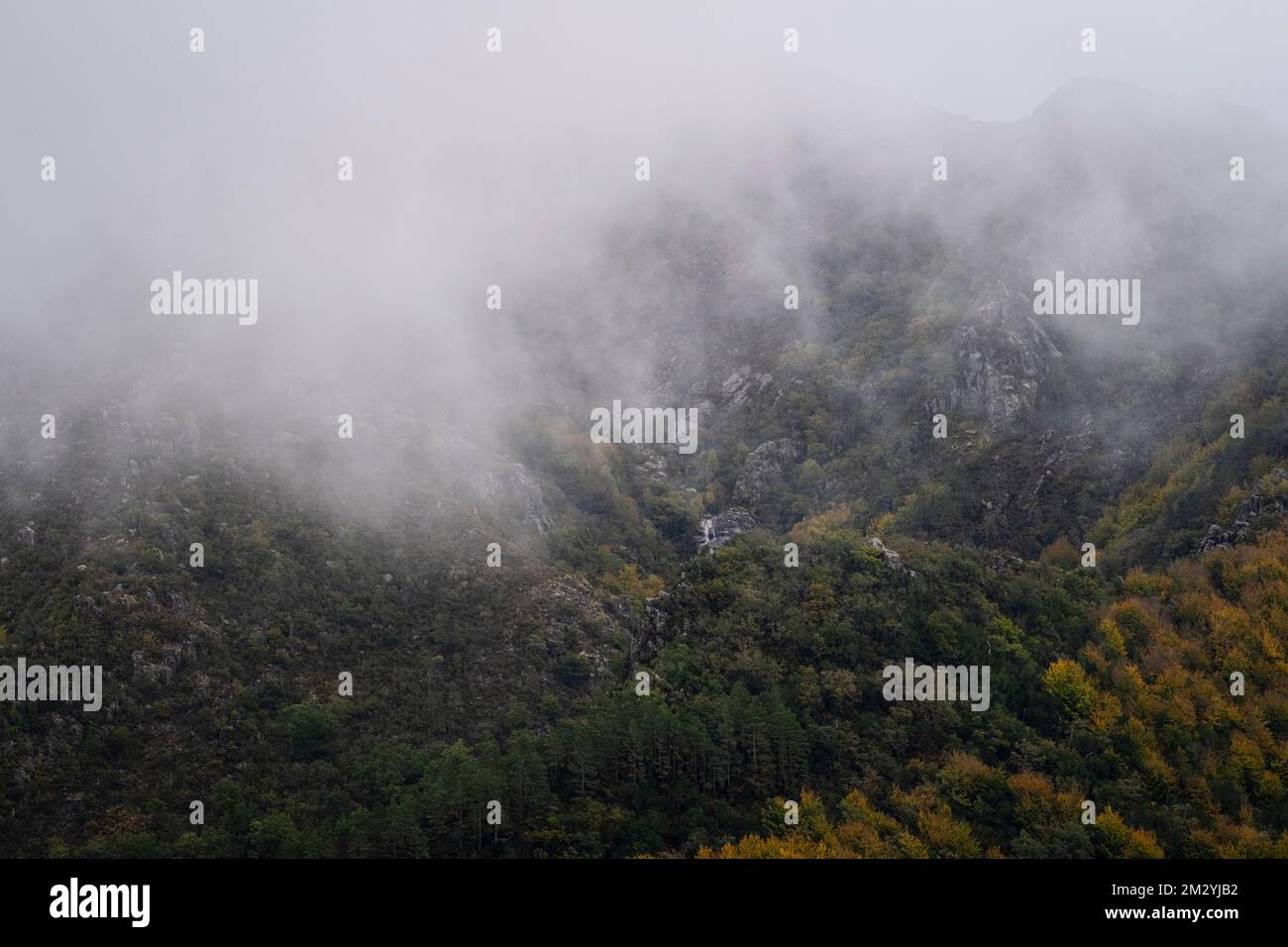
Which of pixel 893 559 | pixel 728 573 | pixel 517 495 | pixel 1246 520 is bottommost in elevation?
pixel 728 573

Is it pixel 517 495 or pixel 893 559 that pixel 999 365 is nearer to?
pixel 893 559

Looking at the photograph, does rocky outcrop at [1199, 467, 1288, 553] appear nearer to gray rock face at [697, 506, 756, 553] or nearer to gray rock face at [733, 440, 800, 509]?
gray rock face at [697, 506, 756, 553]

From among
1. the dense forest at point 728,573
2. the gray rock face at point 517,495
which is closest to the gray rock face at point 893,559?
the dense forest at point 728,573

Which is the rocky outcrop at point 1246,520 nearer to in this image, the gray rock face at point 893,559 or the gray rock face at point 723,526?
the gray rock face at point 893,559

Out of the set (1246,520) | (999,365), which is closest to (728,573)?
(1246,520)

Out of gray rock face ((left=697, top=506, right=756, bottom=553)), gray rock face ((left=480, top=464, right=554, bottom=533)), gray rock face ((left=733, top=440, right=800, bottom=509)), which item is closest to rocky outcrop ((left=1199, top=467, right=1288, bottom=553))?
gray rock face ((left=697, top=506, right=756, bottom=553))

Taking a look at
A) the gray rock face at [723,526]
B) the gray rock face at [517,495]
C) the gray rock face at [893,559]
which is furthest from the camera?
the gray rock face at [723,526]

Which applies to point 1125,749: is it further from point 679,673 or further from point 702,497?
point 702,497
